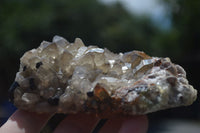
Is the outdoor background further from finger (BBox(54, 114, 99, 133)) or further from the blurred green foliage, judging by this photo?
finger (BBox(54, 114, 99, 133))

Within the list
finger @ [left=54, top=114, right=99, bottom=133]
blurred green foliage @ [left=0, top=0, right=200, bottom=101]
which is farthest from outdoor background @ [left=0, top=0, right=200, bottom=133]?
finger @ [left=54, top=114, right=99, bottom=133]

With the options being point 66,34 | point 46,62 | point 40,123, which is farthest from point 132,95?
point 66,34

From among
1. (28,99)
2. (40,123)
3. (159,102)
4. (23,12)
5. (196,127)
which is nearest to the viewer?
(159,102)

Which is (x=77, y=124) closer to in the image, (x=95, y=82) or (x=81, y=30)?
(x=95, y=82)

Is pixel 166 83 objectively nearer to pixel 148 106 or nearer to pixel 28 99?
pixel 148 106

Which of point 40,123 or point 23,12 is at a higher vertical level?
point 23,12

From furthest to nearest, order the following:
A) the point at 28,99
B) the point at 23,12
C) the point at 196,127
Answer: the point at 23,12 < the point at 196,127 < the point at 28,99
